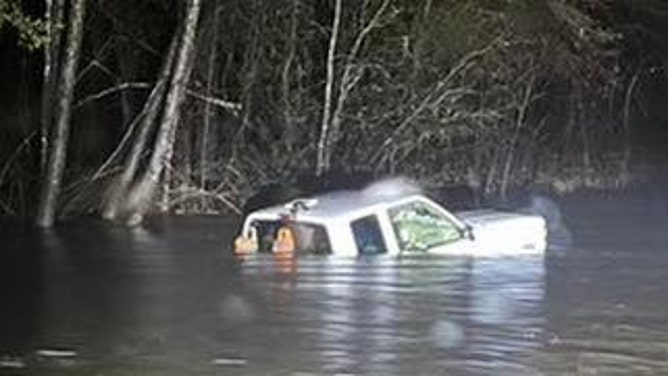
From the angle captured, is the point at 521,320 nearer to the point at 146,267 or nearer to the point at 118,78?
the point at 146,267

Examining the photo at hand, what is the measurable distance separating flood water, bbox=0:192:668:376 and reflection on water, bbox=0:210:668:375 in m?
0.02

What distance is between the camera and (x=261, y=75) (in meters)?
32.4

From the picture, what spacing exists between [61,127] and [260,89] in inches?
247

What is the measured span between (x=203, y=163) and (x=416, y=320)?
16.1 metres

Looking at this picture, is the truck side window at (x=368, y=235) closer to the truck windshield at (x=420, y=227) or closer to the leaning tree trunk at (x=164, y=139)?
the truck windshield at (x=420, y=227)

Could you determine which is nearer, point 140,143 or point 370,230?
point 370,230

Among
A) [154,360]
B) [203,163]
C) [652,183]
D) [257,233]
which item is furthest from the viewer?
[652,183]

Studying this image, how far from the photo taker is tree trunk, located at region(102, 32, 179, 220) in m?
28.2

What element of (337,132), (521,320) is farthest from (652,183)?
(521,320)

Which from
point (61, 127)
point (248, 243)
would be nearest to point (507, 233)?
point (248, 243)

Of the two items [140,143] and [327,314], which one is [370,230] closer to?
[327,314]

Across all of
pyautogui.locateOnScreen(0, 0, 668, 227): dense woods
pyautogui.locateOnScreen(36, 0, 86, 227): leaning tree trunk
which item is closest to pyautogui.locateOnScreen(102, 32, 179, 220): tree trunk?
pyautogui.locateOnScreen(0, 0, 668, 227): dense woods

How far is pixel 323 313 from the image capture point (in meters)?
16.0

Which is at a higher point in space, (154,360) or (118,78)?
(118,78)
